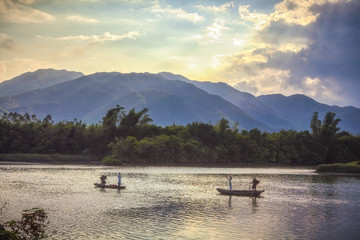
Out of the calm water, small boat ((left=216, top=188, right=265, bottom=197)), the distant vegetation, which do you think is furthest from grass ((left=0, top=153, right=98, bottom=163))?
small boat ((left=216, top=188, right=265, bottom=197))

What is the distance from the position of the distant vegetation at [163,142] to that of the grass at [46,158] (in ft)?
11.8

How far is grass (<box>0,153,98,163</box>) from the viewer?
373 ft

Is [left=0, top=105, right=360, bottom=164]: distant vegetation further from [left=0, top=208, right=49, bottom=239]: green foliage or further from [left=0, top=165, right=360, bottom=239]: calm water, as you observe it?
[left=0, top=208, right=49, bottom=239]: green foliage

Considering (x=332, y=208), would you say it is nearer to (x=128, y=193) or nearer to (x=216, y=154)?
(x=128, y=193)

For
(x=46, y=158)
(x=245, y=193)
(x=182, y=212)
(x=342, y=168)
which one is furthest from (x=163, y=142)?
(x=182, y=212)

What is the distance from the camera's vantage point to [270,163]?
479 feet

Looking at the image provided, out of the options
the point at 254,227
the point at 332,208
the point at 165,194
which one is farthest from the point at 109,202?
the point at 332,208

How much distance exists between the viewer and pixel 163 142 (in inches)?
4993

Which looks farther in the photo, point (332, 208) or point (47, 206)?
point (332, 208)

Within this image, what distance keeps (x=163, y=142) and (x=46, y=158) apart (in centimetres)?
3684

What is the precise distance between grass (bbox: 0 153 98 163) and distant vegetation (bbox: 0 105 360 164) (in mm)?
3599

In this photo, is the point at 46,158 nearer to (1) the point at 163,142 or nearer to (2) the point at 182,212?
(1) the point at 163,142

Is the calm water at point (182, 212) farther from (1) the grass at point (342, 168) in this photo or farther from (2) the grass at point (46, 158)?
(2) the grass at point (46, 158)

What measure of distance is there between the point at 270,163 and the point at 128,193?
105 meters
